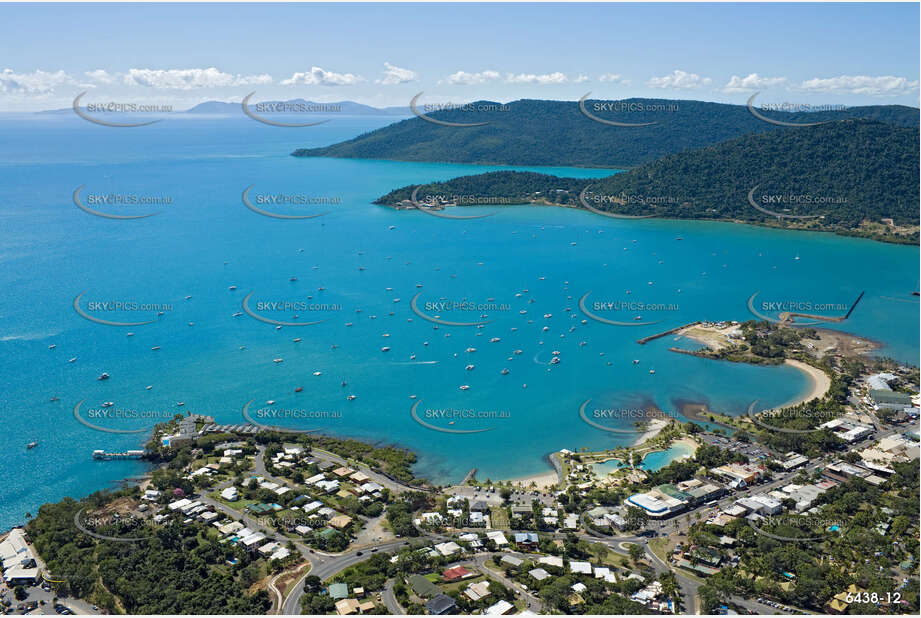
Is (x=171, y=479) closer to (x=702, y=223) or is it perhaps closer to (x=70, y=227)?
(x=70, y=227)

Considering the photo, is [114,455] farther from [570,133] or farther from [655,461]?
[570,133]

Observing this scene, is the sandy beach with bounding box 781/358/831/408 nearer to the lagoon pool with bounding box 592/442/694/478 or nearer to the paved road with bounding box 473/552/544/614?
the lagoon pool with bounding box 592/442/694/478

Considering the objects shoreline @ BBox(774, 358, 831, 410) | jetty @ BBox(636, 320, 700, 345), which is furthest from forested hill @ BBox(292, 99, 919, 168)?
shoreline @ BBox(774, 358, 831, 410)

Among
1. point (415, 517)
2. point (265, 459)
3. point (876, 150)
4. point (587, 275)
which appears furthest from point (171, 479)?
point (876, 150)

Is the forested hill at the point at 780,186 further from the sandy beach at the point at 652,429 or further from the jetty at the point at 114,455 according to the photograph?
the jetty at the point at 114,455

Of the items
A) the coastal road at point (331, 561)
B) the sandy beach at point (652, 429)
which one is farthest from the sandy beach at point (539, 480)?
the coastal road at point (331, 561)

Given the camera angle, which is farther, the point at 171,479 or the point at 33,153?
the point at 33,153
